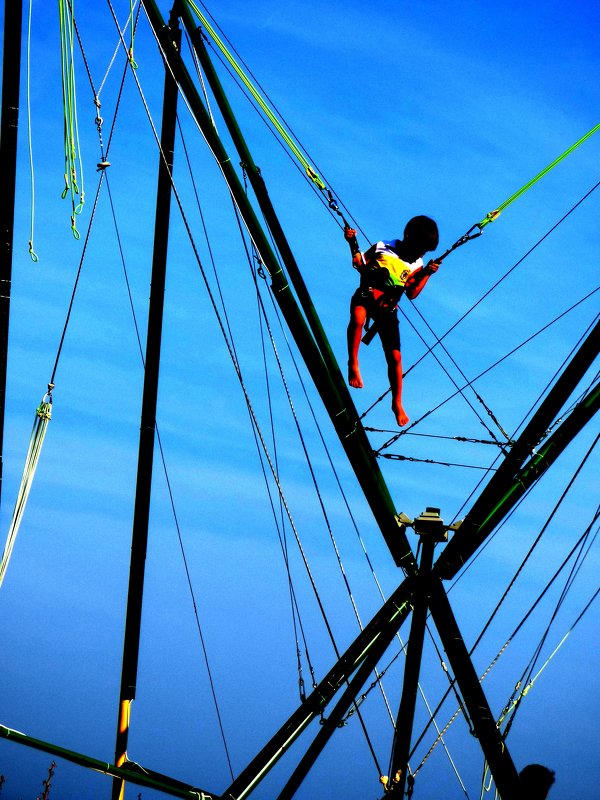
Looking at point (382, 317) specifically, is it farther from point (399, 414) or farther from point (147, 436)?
point (147, 436)

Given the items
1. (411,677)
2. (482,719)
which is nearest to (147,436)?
(411,677)

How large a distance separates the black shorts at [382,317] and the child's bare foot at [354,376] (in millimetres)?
603

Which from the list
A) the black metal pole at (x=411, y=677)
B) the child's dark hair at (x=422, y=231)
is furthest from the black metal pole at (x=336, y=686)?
the child's dark hair at (x=422, y=231)

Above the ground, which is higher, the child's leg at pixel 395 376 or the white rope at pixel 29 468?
the child's leg at pixel 395 376

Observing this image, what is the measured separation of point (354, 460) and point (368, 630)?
212 cm

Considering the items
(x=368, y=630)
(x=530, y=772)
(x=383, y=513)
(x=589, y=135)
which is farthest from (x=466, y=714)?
(x=589, y=135)

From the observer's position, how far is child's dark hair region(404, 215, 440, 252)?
1501 cm

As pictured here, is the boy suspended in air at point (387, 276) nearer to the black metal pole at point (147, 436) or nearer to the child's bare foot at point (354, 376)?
the child's bare foot at point (354, 376)

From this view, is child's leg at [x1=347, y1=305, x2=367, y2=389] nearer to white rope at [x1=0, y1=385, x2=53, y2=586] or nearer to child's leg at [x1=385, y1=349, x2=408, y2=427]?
child's leg at [x1=385, y1=349, x2=408, y2=427]

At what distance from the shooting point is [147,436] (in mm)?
17438

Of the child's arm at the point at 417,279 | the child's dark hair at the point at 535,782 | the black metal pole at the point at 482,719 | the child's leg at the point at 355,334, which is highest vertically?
the child's arm at the point at 417,279

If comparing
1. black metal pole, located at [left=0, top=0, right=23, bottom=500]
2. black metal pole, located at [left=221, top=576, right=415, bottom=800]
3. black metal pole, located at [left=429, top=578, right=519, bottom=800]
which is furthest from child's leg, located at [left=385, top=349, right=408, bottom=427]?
black metal pole, located at [left=0, top=0, right=23, bottom=500]

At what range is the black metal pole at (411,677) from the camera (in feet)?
46.6

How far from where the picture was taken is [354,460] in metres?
14.8
